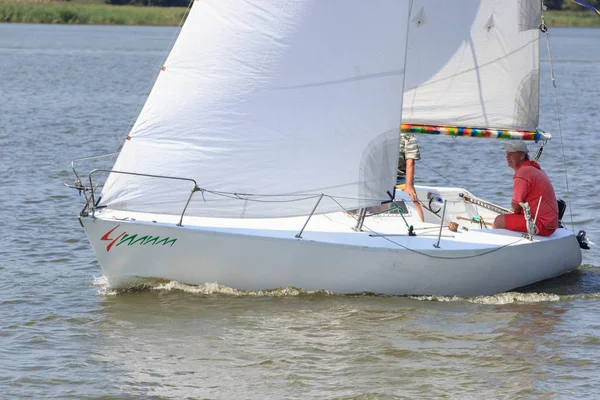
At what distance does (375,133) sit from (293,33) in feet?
4.20

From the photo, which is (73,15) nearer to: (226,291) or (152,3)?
(152,3)

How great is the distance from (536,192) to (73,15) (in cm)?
5805

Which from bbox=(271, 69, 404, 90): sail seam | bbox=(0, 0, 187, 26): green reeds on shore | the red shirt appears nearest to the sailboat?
bbox=(271, 69, 404, 90): sail seam

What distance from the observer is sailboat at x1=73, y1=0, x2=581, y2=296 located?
9.88 meters

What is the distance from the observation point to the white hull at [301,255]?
10.1 meters

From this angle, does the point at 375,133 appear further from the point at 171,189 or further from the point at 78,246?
the point at 78,246

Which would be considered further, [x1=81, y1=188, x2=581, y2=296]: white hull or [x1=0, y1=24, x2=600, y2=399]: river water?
[x1=81, y1=188, x2=581, y2=296]: white hull

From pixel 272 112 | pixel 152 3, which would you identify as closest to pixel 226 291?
pixel 272 112

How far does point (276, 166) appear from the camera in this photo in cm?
1010

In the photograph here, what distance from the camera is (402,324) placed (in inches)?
395

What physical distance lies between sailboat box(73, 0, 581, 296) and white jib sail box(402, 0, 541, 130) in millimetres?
1765

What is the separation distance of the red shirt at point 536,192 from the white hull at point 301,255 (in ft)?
1.11

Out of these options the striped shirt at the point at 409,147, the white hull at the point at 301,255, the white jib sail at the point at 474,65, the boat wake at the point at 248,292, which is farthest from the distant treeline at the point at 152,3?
the white hull at the point at 301,255

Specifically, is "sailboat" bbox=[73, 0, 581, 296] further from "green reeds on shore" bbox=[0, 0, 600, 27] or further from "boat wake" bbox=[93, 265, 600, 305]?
"green reeds on shore" bbox=[0, 0, 600, 27]
